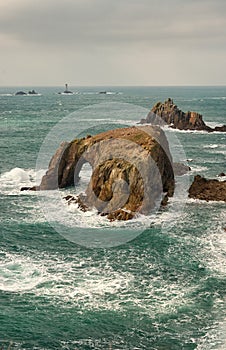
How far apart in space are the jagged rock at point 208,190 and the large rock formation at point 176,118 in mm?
69549

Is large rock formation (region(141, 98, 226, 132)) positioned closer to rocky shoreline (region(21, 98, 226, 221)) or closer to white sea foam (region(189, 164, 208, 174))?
white sea foam (region(189, 164, 208, 174))

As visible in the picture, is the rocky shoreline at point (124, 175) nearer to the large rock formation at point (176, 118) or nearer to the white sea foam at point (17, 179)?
the white sea foam at point (17, 179)

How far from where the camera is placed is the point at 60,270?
3903 centimetres

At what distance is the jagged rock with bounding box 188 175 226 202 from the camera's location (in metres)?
59.8

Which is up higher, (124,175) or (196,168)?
(124,175)

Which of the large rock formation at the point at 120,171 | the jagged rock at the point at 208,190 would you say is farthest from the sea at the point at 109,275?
the large rock formation at the point at 120,171

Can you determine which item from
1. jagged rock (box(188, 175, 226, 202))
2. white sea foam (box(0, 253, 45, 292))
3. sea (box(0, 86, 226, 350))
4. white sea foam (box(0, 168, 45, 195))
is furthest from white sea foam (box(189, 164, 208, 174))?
white sea foam (box(0, 253, 45, 292))

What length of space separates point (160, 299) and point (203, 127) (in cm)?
10330

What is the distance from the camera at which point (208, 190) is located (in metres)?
61.8

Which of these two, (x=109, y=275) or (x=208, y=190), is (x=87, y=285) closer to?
(x=109, y=275)

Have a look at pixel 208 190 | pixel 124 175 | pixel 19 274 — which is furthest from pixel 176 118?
pixel 19 274

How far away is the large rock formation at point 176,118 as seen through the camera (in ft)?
435

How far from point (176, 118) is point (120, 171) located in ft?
283

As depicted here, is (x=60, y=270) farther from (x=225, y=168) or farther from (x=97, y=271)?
(x=225, y=168)
